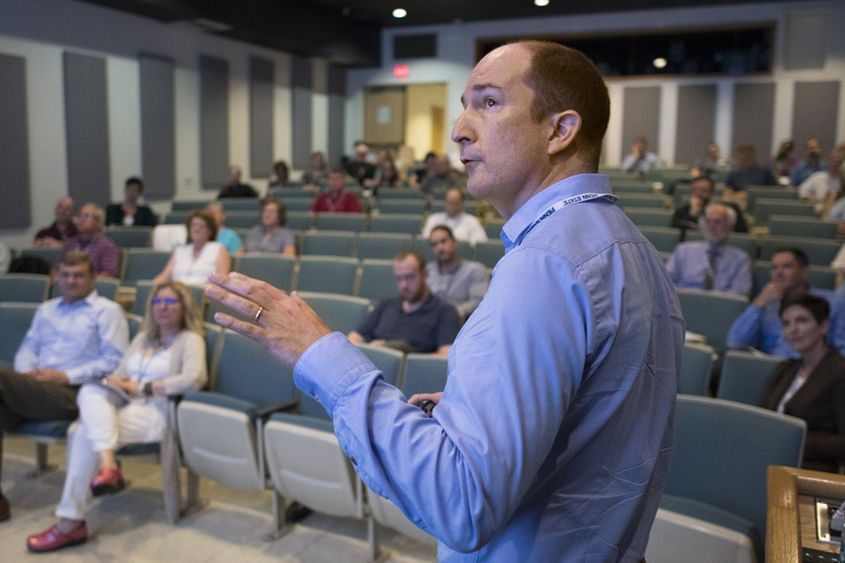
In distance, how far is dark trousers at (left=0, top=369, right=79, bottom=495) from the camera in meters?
3.13

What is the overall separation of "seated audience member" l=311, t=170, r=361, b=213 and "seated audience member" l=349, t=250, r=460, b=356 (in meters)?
3.86

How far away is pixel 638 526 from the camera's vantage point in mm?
879

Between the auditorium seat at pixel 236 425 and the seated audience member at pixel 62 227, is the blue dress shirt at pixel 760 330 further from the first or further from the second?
the seated audience member at pixel 62 227

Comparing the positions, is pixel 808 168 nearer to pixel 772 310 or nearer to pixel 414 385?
pixel 772 310

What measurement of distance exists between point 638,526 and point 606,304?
34cm

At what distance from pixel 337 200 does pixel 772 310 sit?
5010mm

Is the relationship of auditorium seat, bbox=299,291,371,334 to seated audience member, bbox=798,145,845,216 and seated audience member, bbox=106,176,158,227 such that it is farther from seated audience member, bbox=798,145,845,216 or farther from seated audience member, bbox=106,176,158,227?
seated audience member, bbox=798,145,845,216

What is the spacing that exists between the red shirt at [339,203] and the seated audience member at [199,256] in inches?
95.7

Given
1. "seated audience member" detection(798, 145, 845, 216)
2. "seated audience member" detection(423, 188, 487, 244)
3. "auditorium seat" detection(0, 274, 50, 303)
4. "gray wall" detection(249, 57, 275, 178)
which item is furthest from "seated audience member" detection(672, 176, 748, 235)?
"gray wall" detection(249, 57, 275, 178)

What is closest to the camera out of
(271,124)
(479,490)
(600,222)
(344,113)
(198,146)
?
(479,490)

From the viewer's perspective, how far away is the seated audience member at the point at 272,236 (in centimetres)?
598

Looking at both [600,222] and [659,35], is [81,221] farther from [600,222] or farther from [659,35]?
[659,35]

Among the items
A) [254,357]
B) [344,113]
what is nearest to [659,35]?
[344,113]

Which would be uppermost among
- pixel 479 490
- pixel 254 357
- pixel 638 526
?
pixel 479 490
